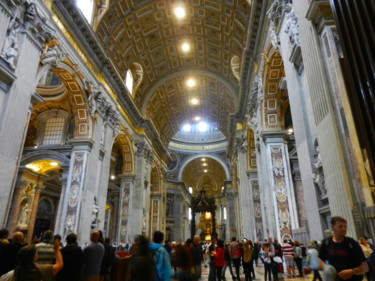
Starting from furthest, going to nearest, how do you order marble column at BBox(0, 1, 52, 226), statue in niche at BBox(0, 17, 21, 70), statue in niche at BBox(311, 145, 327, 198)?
statue in niche at BBox(0, 17, 21, 70) → marble column at BBox(0, 1, 52, 226) → statue in niche at BBox(311, 145, 327, 198)

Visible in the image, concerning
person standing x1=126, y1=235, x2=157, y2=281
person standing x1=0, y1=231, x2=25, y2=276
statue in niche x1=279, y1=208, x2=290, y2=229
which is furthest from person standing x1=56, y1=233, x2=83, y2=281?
statue in niche x1=279, y1=208, x2=290, y2=229

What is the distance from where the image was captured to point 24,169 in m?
12.8

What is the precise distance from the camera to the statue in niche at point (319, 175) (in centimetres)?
498

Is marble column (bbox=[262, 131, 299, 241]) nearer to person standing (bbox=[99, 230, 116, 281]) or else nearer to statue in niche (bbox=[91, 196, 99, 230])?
person standing (bbox=[99, 230, 116, 281])

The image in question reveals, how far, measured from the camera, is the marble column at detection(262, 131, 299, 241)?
923 cm

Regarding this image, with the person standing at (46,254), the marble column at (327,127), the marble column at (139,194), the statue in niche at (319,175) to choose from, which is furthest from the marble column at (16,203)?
the marble column at (327,127)

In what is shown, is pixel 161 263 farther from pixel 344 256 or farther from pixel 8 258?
pixel 8 258

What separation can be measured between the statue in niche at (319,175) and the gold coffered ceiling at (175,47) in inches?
370

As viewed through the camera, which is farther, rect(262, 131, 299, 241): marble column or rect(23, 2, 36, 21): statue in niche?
rect(262, 131, 299, 241): marble column

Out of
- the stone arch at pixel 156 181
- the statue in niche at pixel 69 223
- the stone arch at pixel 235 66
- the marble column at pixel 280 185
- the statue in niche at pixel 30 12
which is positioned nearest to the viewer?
the statue in niche at pixel 30 12

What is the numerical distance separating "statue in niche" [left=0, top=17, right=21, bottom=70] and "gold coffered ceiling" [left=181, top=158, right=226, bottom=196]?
106ft

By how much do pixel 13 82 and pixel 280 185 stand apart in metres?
8.91

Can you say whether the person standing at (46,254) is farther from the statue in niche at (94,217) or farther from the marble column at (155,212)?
the marble column at (155,212)

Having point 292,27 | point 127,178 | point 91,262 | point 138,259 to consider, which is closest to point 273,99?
point 292,27
